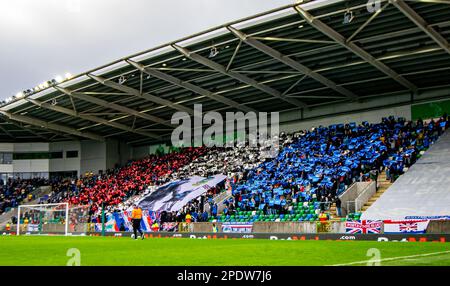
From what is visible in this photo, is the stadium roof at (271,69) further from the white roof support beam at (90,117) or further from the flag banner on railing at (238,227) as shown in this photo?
the flag banner on railing at (238,227)

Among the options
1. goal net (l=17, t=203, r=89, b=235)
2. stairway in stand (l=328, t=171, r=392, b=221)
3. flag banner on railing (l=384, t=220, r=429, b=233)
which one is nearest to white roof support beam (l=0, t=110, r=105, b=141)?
goal net (l=17, t=203, r=89, b=235)

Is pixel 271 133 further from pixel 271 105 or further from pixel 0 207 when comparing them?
pixel 0 207

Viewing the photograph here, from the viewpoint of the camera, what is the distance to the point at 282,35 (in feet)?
102

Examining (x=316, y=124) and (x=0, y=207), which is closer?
(x=316, y=124)

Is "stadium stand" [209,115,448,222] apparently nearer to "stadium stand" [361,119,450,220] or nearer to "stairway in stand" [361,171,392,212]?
"stairway in stand" [361,171,392,212]

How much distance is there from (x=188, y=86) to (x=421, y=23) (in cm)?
1807

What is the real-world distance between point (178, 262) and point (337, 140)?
32.4 m

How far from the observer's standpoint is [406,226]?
2334cm

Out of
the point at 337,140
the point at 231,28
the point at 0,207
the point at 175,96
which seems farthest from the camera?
the point at 0,207

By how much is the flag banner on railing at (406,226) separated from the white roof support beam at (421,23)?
10372 mm

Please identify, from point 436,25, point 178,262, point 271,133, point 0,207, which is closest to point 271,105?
point 271,133

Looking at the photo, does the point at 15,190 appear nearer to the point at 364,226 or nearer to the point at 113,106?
the point at 113,106

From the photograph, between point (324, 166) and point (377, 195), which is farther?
point (324, 166)

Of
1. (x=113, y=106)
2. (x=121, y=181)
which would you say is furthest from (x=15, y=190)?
(x=113, y=106)
